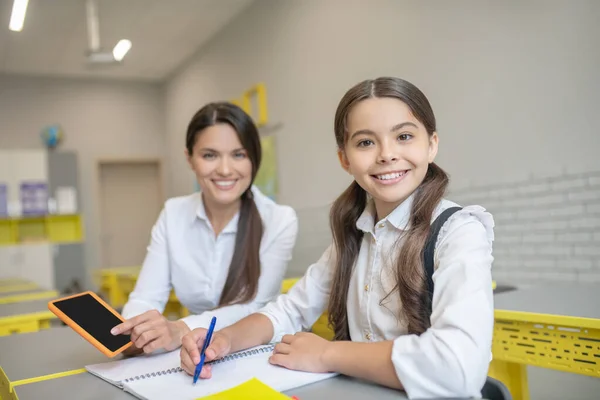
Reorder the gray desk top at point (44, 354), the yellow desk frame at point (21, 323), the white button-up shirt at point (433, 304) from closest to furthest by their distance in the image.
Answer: the white button-up shirt at point (433, 304)
the gray desk top at point (44, 354)
the yellow desk frame at point (21, 323)

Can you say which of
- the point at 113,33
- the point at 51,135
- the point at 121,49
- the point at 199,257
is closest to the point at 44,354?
the point at 199,257

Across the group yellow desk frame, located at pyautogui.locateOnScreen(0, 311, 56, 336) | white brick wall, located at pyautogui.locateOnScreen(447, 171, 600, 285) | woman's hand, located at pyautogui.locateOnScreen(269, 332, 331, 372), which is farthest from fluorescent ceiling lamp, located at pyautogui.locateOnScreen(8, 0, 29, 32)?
woman's hand, located at pyautogui.locateOnScreen(269, 332, 331, 372)

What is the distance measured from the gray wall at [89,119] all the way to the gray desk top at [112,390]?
23.3ft

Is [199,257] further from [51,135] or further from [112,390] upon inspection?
[51,135]

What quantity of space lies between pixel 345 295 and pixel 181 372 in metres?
0.39

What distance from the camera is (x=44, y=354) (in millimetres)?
1297

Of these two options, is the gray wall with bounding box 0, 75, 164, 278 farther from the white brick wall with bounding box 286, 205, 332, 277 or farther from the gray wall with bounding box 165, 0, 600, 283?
the white brick wall with bounding box 286, 205, 332, 277

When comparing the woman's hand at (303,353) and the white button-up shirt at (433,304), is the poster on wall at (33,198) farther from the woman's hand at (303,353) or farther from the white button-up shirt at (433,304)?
the woman's hand at (303,353)

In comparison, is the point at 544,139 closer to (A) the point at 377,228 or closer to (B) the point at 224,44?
(A) the point at 377,228

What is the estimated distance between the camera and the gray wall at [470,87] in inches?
Answer: 97.7

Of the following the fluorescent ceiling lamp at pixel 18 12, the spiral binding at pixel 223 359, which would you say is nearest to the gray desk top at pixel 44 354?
the spiral binding at pixel 223 359

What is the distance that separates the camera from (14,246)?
22.0 feet

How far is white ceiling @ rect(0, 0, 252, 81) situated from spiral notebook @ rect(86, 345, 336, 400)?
15.1 ft

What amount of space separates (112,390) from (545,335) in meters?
1.20
